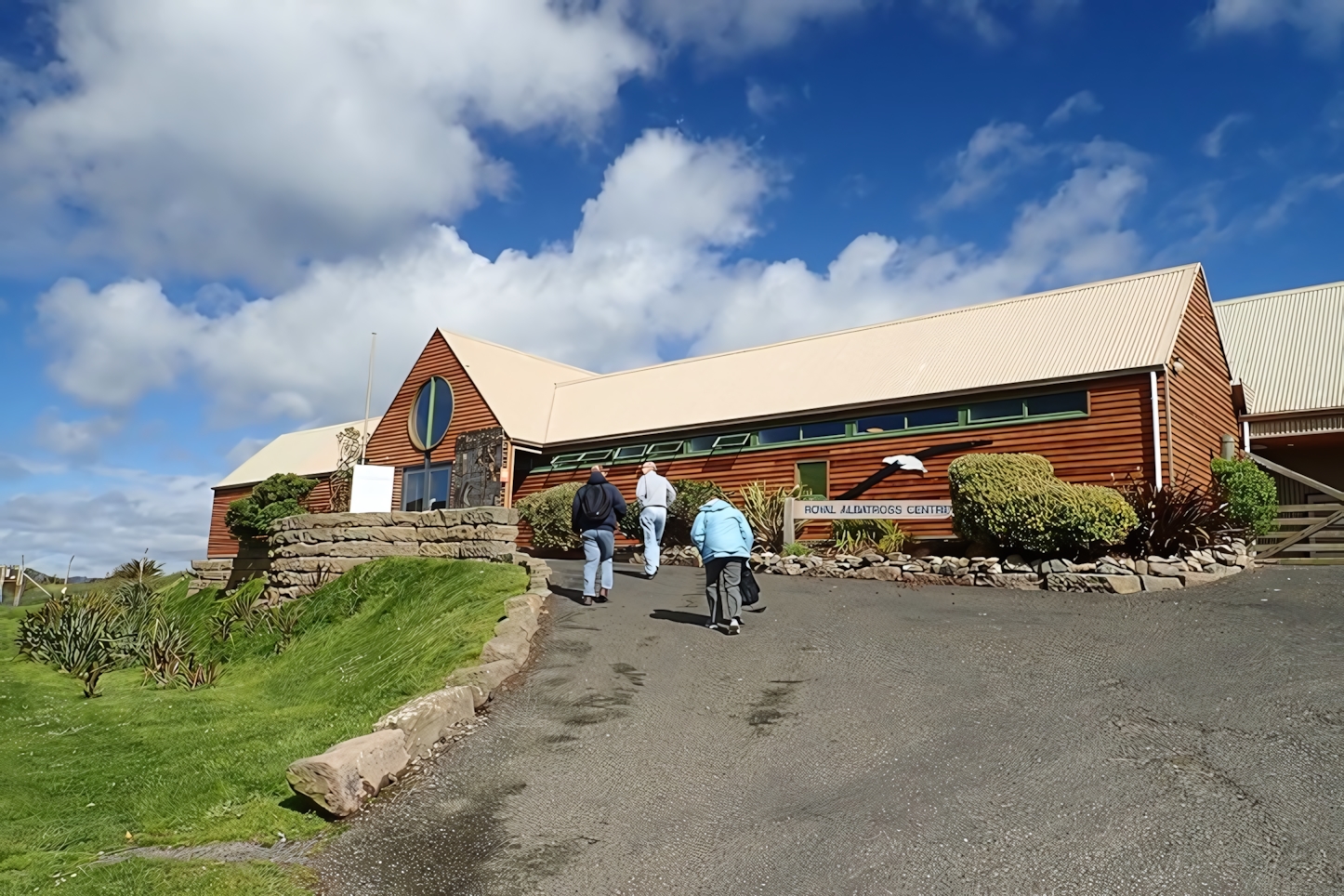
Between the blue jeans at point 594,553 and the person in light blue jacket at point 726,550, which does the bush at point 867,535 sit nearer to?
the blue jeans at point 594,553

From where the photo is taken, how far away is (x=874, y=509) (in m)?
16.5

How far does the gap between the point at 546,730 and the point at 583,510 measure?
16.8ft

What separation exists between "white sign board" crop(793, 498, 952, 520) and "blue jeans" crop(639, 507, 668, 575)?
3.46 metres

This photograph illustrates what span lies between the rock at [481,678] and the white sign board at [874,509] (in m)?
9.12

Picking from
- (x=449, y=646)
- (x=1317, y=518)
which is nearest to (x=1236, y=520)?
(x=1317, y=518)

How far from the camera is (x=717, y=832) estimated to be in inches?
219

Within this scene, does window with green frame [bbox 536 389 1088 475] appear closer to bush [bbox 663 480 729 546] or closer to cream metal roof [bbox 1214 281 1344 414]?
bush [bbox 663 480 729 546]

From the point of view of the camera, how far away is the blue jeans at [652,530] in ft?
48.3

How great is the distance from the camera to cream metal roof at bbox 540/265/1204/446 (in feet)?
59.7

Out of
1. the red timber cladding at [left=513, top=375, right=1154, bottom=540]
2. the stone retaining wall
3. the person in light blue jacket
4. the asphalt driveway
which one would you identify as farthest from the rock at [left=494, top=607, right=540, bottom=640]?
the red timber cladding at [left=513, top=375, right=1154, bottom=540]

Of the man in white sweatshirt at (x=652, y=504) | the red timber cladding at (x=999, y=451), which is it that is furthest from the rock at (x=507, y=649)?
the red timber cladding at (x=999, y=451)

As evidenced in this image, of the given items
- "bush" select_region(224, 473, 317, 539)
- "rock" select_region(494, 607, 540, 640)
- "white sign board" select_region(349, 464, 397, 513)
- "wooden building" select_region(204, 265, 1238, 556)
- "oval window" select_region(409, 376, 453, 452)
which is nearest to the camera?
"rock" select_region(494, 607, 540, 640)

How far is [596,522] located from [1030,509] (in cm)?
666

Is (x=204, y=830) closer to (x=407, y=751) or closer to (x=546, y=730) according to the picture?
(x=407, y=751)
